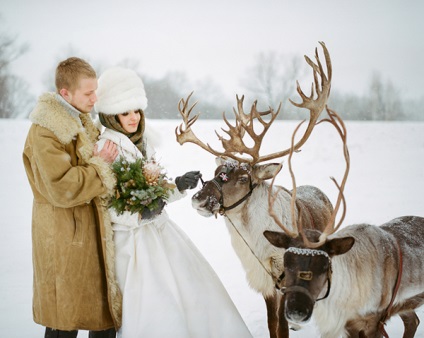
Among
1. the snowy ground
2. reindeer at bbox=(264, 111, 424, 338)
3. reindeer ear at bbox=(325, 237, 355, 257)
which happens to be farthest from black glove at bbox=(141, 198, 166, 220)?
the snowy ground

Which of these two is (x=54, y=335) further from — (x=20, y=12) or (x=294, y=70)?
(x=20, y=12)

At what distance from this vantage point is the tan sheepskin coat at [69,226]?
2.70m

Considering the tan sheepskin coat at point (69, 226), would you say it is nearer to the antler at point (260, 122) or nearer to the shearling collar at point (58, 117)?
the shearling collar at point (58, 117)

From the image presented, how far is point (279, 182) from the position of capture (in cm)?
1101

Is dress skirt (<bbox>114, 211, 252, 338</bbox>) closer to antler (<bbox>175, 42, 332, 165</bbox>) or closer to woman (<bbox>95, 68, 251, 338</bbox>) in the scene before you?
woman (<bbox>95, 68, 251, 338</bbox>)

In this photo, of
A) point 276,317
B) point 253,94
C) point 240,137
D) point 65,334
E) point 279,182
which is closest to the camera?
point 65,334

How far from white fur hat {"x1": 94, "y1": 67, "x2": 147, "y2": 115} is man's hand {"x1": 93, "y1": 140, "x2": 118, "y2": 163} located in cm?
21

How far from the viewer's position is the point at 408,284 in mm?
3178

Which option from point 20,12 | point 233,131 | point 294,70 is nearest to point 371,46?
point 294,70

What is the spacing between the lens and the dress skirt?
294 centimetres

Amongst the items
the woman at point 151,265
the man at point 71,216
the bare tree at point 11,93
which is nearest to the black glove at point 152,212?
the woman at point 151,265

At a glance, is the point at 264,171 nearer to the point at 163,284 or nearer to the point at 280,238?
the point at 280,238

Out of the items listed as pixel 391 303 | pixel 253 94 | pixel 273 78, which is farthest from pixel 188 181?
pixel 273 78

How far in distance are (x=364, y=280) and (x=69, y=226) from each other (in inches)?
73.3
